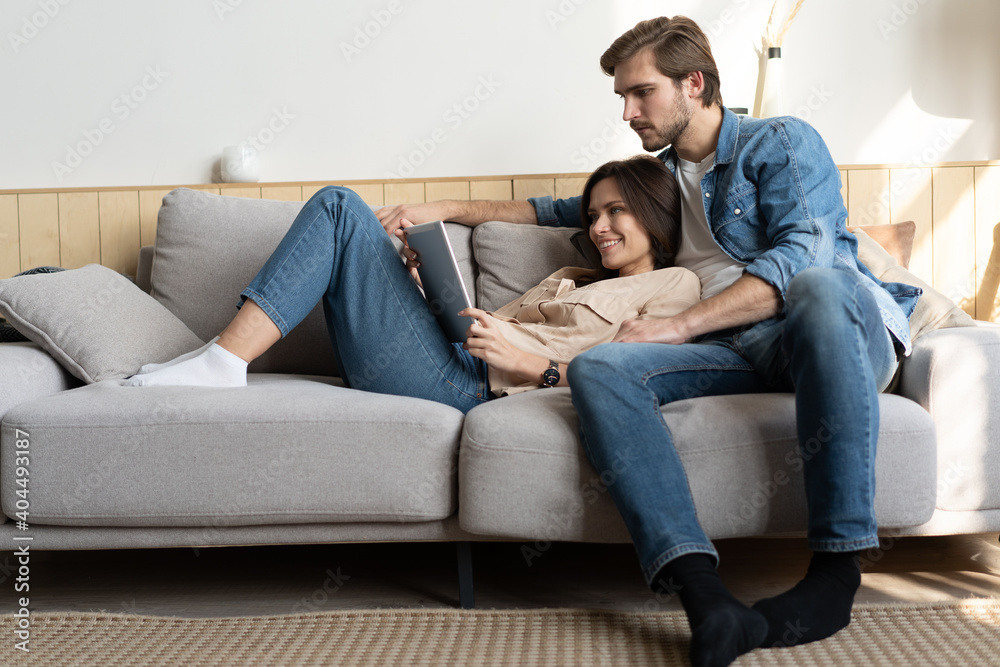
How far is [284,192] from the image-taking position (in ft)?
7.74

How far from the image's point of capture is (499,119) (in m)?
2.41

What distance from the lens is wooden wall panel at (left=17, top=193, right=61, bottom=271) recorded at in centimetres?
238

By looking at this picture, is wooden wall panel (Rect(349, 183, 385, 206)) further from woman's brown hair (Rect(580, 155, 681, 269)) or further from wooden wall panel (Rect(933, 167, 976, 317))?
wooden wall panel (Rect(933, 167, 976, 317))

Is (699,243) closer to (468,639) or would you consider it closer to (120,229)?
(468,639)

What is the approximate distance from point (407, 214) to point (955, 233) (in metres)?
1.62

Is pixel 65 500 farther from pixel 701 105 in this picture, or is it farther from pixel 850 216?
pixel 850 216

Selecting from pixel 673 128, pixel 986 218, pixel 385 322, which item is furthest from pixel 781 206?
pixel 986 218

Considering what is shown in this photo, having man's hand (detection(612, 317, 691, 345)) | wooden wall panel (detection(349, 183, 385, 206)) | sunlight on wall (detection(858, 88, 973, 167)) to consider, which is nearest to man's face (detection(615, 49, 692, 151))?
man's hand (detection(612, 317, 691, 345))

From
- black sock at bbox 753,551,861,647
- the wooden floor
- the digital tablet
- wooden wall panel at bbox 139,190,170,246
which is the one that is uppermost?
wooden wall panel at bbox 139,190,170,246

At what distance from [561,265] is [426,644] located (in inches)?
40.9

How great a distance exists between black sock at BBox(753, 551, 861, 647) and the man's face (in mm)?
941

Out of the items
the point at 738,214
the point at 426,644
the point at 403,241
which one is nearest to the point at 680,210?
the point at 738,214

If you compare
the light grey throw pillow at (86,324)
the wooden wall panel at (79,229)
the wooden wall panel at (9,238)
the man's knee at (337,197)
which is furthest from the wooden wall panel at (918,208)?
the wooden wall panel at (9,238)

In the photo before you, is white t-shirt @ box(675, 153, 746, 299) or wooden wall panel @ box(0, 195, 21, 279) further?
wooden wall panel @ box(0, 195, 21, 279)
